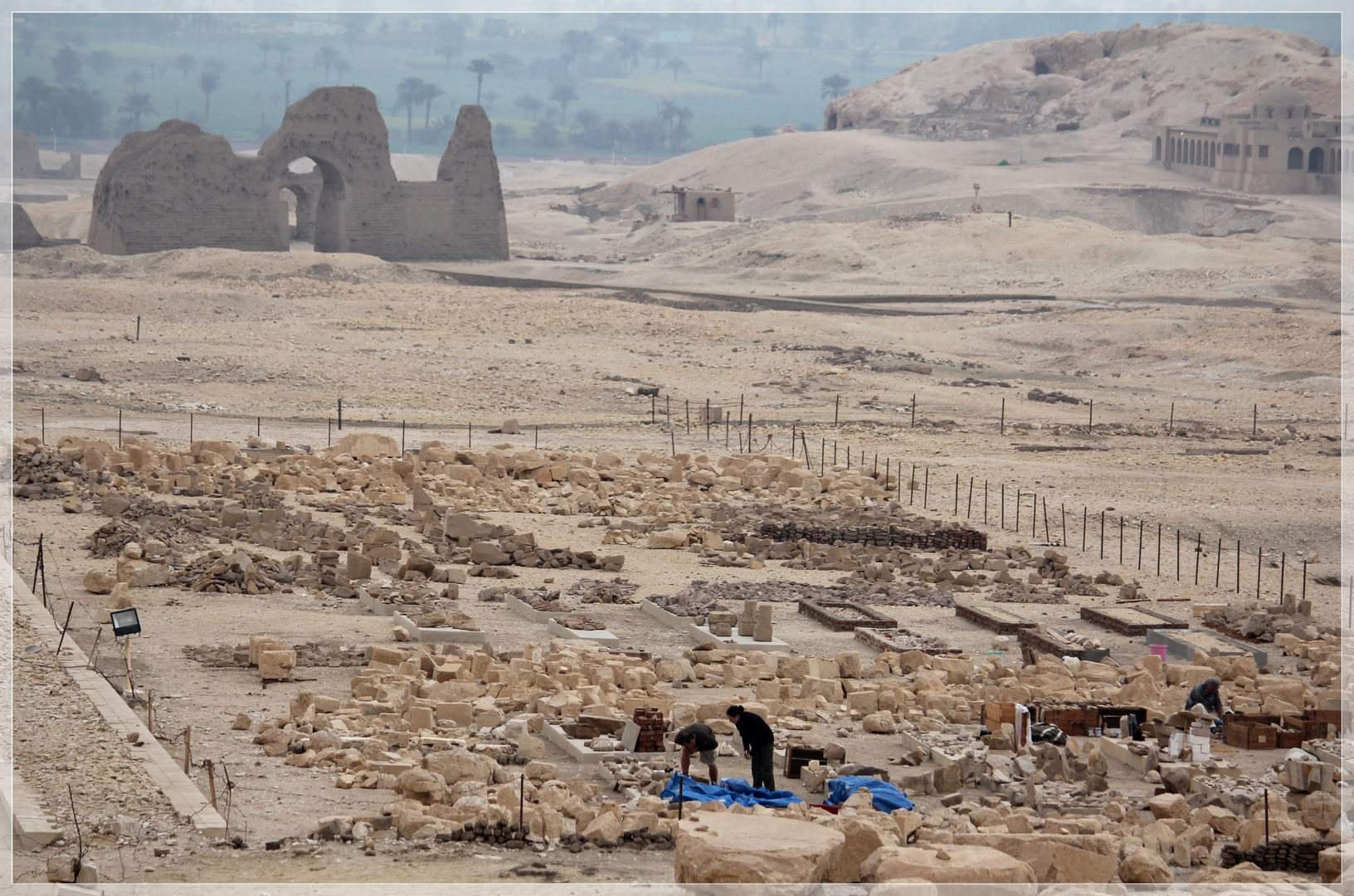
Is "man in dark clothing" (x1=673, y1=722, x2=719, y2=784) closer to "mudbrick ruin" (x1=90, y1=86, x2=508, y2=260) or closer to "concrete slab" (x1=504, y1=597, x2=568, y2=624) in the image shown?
"concrete slab" (x1=504, y1=597, x2=568, y2=624)

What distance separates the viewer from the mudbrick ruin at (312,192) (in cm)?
5641

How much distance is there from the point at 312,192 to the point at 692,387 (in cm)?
3274

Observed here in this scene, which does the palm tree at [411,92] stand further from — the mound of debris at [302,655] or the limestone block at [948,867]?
the limestone block at [948,867]

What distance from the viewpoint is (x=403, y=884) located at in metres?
8.25

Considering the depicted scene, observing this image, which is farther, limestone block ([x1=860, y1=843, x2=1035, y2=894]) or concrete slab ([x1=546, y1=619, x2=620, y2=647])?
concrete slab ([x1=546, y1=619, x2=620, y2=647])

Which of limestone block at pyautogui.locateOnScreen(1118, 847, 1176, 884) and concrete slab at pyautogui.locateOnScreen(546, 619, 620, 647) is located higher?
limestone block at pyautogui.locateOnScreen(1118, 847, 1176, 884)

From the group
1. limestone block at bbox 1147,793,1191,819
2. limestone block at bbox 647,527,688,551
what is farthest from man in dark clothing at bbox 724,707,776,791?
limestone block at bbox 647,527,688,551

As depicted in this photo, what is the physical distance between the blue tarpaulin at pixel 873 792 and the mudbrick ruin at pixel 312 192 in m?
49.9

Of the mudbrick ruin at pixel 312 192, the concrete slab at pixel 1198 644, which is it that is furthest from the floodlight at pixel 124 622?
the mudbrick ruin at pixel 312 192

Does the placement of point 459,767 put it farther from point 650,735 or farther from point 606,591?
point 606,591

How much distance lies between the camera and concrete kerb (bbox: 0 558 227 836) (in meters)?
9.23

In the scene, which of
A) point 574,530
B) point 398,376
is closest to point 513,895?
point 574,530

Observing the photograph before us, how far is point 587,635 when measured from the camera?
15766 millimetres

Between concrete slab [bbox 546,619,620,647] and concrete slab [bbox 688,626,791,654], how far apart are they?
0.85m
